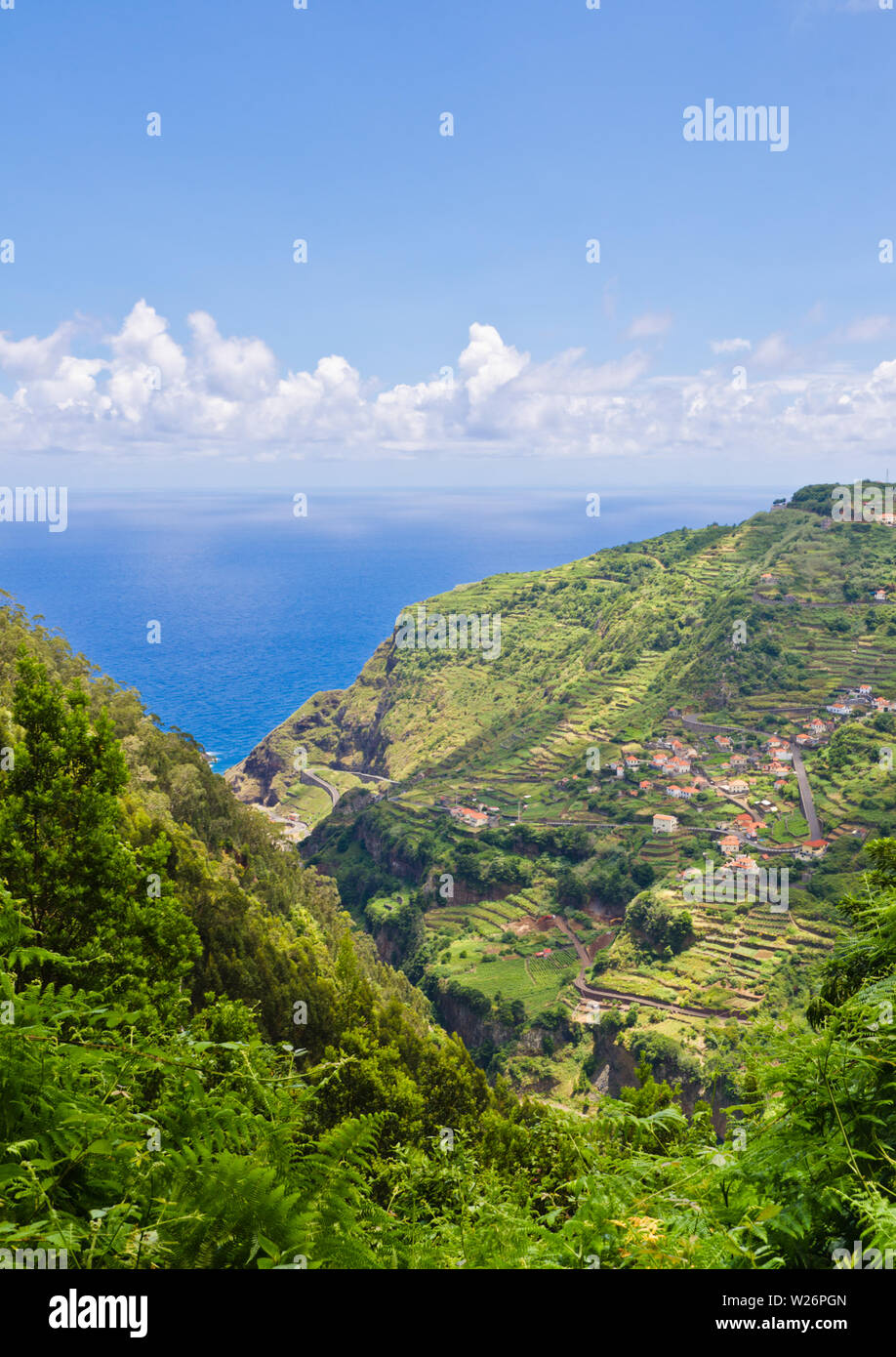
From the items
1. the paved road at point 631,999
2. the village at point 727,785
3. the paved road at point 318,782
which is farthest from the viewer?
the paved road at point 318,782

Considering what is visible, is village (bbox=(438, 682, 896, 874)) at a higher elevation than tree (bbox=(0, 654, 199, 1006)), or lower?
lower

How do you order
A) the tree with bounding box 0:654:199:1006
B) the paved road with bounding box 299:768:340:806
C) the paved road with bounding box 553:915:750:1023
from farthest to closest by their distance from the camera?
the paved road with bounding box 299:768:340:806 → the paved road with bounding box 553:915:750:1023 → the tree with bounding box 0:654:199:1006

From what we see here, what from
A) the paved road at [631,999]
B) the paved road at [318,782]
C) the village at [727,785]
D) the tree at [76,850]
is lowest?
the paved road at [318,782]

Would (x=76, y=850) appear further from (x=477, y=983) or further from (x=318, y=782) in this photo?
(x=318, y=782)

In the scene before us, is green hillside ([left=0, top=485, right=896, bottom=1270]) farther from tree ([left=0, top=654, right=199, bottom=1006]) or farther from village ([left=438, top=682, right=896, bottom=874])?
village ([left=438, top=682, right=896, bottom=874])

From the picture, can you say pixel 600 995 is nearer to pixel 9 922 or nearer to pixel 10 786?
pixel 10 786

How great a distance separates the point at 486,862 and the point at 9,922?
52.8m

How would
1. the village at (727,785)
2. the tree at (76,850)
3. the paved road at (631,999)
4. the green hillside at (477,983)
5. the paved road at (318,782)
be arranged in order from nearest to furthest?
1. the green hillside at (477,983)
2. the tree at (76,850)
3. the paved road at (631,999)
4. the village at (727,785)
5. the paved road at (318,782)

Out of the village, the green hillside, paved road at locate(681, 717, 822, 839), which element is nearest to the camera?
the green hillside

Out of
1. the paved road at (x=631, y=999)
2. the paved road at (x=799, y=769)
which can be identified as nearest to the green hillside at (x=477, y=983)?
the paved road at (x=631, y=999)

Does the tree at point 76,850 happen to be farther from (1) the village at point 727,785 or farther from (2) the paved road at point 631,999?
(1) the village at point 727,785

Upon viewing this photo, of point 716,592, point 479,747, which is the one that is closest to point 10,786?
point 479,747

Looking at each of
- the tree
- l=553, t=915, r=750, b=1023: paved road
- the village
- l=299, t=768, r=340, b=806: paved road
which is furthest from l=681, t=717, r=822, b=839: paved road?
the tree

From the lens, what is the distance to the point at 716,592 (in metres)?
92.6
